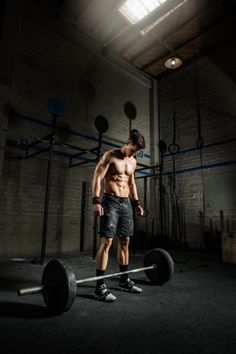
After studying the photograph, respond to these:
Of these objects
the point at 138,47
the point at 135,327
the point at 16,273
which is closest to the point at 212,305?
the point at 135,327

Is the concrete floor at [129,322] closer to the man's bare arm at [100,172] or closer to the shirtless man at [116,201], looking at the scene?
the shirtless man at [116,201]

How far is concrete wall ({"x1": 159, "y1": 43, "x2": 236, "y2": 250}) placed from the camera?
5.25m

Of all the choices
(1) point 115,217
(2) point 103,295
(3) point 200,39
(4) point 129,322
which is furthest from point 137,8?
(4) point 129,322

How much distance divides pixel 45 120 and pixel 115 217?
3.17 metres

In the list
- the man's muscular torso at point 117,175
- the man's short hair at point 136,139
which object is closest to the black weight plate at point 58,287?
the man's muscular torso at point 117,175

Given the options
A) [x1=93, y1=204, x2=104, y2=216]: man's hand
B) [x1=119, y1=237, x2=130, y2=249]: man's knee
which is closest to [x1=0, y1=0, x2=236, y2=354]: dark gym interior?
[x1=93, y1=204, x2=104, y2=216]: man's hand

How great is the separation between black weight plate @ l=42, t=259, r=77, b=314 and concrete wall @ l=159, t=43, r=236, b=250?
4.28 metres

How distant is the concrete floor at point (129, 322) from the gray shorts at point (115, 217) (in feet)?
1.87

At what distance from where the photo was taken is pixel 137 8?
4945mm

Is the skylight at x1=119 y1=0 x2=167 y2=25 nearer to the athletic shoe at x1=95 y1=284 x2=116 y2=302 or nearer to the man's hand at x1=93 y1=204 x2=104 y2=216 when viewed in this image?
the man's hand at x1=93 y1=204 x2=104 y2=216

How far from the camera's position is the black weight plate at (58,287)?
Answer: 5.16ft

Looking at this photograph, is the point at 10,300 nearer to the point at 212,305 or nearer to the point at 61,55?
the point at 212,305

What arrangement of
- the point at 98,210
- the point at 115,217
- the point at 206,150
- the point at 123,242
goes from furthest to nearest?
the point at 206,150, the point at 123,242, the point at 115,217, the point at 98,210

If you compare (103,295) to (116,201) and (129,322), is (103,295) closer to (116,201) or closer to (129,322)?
(129,322)
